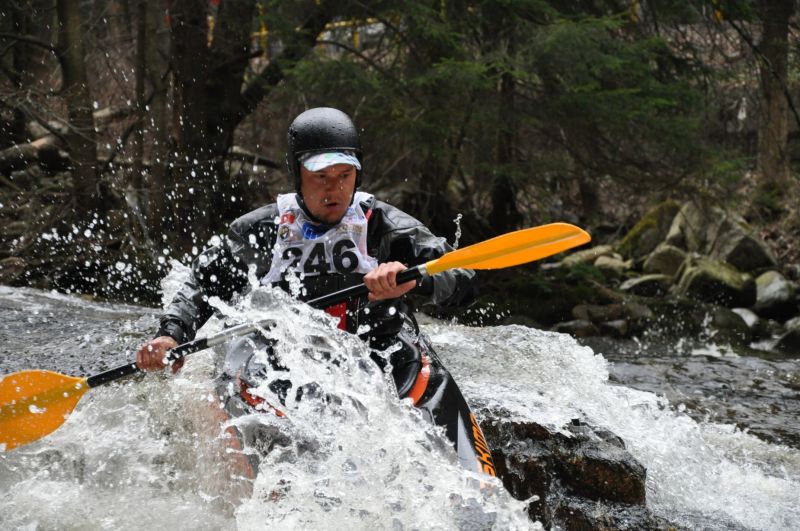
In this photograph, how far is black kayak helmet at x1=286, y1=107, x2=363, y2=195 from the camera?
132 inches

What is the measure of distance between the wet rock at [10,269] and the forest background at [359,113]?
2 cm

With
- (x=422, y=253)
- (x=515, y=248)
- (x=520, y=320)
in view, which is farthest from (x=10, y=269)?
(x=515, y=248)

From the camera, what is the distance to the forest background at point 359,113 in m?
9.35

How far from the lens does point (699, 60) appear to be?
1131 cm

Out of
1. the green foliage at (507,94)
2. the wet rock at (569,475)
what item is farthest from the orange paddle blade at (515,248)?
the green foliage at (507,94)

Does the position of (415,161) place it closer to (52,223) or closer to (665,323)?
(665,323)

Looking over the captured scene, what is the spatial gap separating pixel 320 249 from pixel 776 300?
8701mm

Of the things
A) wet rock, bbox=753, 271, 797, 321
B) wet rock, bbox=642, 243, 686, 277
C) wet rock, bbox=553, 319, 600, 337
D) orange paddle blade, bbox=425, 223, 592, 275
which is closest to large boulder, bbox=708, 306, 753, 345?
wet rock, bbox=753, 271, 797, 321

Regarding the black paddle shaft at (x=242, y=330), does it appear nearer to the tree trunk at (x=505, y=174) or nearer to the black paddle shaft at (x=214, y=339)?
the black paddle shaft at (x=214, y=339)

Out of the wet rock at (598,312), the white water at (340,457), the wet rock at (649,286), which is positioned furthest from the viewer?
the wet rock at (649,286)

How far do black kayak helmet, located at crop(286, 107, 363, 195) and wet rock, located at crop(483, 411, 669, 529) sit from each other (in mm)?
1486

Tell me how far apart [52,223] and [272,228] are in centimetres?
681

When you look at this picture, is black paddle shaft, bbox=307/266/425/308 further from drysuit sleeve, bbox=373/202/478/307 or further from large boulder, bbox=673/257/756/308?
large boulder, bbox=673/257/756/308

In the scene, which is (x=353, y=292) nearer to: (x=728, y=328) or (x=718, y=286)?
(x=728, y=328)
